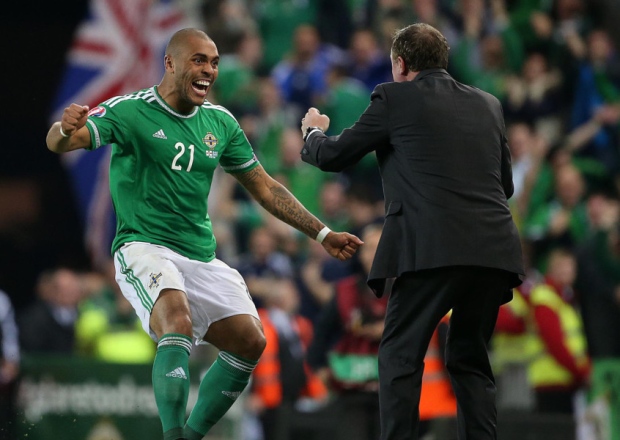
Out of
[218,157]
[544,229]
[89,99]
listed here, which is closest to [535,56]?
[544,229]

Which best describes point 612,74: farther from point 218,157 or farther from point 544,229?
point 218,157

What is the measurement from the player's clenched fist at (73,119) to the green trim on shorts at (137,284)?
76cm

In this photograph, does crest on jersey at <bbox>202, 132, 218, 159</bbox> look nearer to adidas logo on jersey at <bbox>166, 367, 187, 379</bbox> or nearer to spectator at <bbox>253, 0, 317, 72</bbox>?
adidas logo on jersey at <bbox>166, 367, 187, 379</bbox>

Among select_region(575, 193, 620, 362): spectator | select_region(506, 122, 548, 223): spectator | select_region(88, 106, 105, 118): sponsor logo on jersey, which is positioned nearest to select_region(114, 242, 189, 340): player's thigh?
select_region(88, 106, 105, 118): sponsor logo on jersey

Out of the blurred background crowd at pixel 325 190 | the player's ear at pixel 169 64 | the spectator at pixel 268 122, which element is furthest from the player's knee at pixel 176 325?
the spectator at pixel 268 122

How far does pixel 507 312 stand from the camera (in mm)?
9781

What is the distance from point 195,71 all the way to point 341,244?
123 centimetres

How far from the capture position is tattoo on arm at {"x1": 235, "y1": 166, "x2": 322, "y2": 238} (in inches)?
251

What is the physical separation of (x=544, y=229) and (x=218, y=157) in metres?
6.45

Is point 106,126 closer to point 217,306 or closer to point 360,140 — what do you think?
point 217,306

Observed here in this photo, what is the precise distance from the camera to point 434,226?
532cm

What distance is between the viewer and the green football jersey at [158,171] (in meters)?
6.00

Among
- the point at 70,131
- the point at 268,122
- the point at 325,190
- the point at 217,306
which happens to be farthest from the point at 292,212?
the point at 268,122

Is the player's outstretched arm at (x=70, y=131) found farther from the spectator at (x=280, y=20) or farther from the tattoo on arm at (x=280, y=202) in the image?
the spectator at (x=280, y=20)
